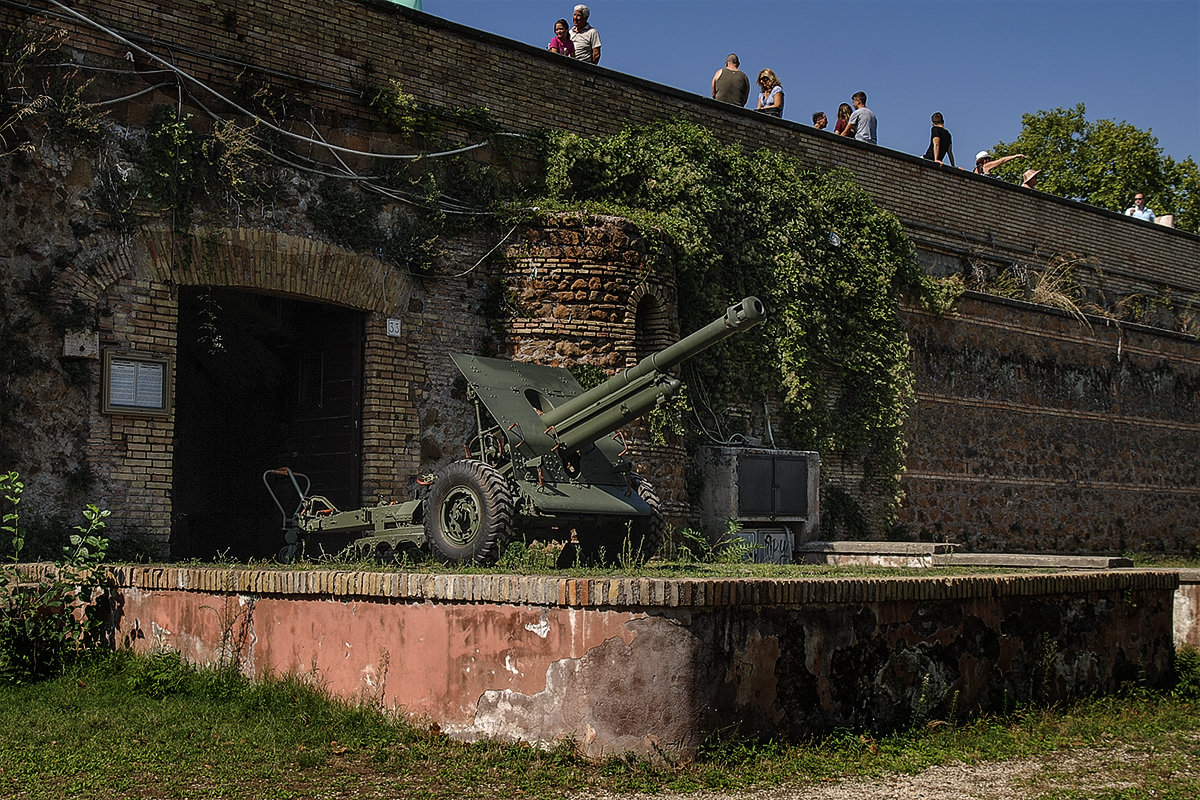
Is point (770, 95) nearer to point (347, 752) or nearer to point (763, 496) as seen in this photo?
point (763, 496)

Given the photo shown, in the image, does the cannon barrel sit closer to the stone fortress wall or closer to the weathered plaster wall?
the weathered plaster wall

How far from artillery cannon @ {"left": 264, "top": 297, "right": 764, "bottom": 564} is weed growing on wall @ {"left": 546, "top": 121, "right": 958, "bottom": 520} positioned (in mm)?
4393

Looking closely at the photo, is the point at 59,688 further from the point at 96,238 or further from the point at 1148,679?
the point at 1148,679

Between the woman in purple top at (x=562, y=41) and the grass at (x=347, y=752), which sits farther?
the woman in purple top at (x=562, y=41)

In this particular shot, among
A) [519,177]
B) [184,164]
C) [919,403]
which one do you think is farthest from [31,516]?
[919,403]

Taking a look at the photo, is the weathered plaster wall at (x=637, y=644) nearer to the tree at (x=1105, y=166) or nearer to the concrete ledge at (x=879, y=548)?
the concrete ledge at (x=879, y=548)

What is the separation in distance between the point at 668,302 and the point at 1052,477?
364 inches

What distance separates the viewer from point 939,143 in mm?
21516

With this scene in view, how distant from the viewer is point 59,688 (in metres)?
8.17

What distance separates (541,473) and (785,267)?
7755mm

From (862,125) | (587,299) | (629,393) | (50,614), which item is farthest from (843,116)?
(50,614)

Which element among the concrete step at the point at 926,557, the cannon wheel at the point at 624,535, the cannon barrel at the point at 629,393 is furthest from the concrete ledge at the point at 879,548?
the cannon barrel at the point at 629,393

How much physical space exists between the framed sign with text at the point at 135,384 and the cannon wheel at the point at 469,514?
3.22 meters

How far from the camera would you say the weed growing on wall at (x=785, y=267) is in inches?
602
